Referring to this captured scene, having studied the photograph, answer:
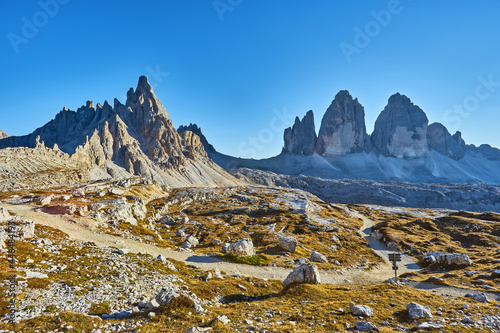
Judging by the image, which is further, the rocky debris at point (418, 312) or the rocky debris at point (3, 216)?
the rocky debris at point (3, 216)

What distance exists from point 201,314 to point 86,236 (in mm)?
29055

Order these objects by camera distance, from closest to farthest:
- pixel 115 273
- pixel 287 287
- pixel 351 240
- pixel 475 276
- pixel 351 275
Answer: pixel 115 273, pixel 287 287, pixel 475 276, pixel 351 275, pixel 351 240

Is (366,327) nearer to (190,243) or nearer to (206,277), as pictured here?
(206,277)

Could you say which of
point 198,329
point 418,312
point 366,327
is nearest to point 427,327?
point 418,312

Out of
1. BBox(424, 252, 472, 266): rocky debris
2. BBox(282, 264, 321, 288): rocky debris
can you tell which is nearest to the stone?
BBox(282, 264, 321, 288): rocky debris

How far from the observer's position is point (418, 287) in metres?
36.9

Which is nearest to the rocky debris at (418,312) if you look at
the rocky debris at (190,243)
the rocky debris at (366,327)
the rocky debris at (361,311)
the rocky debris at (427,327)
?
the rocky debris at (427,327)

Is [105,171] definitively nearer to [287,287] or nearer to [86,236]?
[86,236]

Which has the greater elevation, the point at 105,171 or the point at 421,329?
the point at 105,171

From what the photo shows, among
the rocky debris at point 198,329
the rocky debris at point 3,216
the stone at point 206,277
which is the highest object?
the rocky debris at point 3,216

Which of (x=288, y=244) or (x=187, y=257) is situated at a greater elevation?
(x=288, y=244)

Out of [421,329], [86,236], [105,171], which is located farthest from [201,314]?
[105,171]

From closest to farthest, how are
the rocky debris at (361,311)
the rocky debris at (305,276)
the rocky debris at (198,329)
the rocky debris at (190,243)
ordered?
the rocky debris at (198,329)
the rocky debris at (361,311)
the rocky debris at (305,276)
the rocky debris at (190,243)

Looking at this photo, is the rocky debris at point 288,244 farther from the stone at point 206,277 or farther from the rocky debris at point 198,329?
the rocky debris at point 198,329
